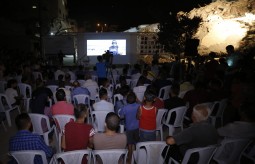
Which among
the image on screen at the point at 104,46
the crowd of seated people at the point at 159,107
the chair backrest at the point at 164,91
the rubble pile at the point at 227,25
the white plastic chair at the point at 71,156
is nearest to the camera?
the white plastic chair at the point at 71,156

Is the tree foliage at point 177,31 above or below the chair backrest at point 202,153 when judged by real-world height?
above

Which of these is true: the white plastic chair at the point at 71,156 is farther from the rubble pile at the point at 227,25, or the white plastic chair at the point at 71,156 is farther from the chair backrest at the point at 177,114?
the rubble pile at the point at 227,25

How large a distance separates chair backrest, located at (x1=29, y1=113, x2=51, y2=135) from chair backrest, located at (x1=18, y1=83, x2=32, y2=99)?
3258 mm

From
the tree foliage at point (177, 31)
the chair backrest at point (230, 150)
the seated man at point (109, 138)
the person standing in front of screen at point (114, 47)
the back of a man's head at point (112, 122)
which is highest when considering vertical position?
the tree foliage at point (177, 31)

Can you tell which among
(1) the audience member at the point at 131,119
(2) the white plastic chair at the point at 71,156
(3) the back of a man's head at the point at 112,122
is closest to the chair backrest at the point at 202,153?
(3) the back of a man's head at the point at 112,122

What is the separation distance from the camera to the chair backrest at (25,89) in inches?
328

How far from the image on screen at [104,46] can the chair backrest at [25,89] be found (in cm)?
1065

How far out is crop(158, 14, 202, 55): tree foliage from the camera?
13945 mm

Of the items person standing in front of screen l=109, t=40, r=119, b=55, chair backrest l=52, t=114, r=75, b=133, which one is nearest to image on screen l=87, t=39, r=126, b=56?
person standing in front of screen l=109, t=40, r=119, b=55

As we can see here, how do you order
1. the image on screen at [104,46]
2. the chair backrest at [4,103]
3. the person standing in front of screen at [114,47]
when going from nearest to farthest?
1. the chair backrest at [4,103]
2. the image on screen at [104,46]
3. the person standing in front of screen at [114,47]

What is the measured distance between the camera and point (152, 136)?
5.08m

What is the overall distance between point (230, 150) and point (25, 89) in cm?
642

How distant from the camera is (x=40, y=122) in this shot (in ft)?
17.4

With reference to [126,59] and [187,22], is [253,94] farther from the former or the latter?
[126,59]
